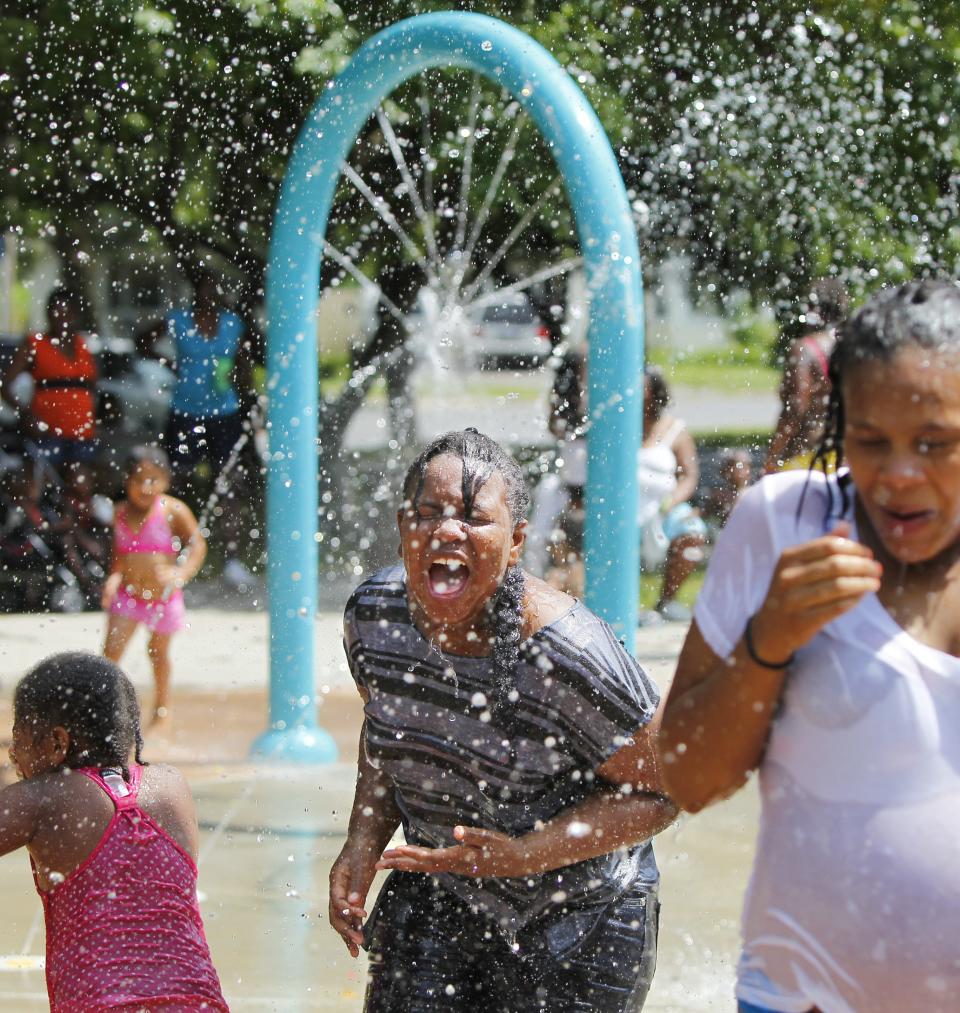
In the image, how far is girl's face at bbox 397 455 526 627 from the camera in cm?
271

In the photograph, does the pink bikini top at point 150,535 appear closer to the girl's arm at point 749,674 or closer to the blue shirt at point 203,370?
the blue shirt at point 203,370

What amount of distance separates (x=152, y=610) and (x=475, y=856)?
430 cm

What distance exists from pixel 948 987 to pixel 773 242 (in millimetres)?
9325

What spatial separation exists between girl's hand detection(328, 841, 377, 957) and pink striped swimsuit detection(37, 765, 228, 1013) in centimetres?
25

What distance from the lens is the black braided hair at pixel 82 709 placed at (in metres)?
2.96

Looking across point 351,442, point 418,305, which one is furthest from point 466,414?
point 418,305

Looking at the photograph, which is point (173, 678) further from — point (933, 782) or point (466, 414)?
point (466, 414)

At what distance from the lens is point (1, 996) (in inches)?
159

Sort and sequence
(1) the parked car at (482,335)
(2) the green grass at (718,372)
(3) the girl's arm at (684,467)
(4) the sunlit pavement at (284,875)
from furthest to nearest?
(2) the green grass at (718,372), (1) the parked car at (482,335), (3) the girl's arm at (684,467), (4) the sunlit pavement at (284,875)

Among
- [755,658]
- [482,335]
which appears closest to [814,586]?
[755,658]

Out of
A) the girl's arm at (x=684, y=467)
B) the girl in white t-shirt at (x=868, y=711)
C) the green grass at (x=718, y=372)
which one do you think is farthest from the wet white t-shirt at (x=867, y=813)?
the green grass at (x=718, y=372)

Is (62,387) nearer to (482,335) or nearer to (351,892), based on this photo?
(351,892)

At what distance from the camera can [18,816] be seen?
2863mm

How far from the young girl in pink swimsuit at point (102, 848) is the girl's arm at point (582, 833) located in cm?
45
